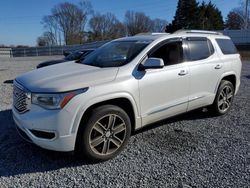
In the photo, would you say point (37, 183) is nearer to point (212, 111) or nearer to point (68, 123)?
point (68, 123)

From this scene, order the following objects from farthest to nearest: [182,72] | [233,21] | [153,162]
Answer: [233,21], [182,72], [153,162]

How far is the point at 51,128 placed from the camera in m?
3.22

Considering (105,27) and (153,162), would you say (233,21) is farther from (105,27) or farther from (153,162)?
(153,162)

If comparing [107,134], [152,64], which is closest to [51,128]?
[107,134]

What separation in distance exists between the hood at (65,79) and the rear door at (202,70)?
5.50 ft

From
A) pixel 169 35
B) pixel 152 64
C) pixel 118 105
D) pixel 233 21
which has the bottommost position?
pixel 118 105

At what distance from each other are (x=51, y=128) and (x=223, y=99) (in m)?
3.86

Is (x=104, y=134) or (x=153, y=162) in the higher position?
(x=104, y=134)

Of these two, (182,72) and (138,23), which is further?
(138,23)

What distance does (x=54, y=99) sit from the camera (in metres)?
3.22

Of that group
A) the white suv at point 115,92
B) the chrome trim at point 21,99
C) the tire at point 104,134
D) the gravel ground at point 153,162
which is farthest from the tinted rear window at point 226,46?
the chrome trim at point 21,99

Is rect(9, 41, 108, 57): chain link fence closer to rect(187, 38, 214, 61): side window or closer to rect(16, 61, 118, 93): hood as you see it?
rect(187, 38, 214, 61): side window

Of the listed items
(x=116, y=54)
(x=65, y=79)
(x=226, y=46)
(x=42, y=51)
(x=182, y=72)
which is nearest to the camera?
(x=65, y=79)

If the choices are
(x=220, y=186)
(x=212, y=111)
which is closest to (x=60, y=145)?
(x=220, y=186)
